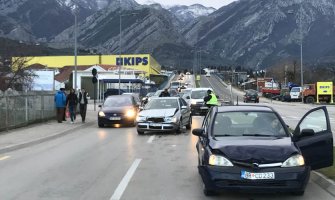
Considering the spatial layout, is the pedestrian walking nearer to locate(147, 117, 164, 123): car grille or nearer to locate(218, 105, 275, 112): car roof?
locate(147, 117, 164, 123): car grille

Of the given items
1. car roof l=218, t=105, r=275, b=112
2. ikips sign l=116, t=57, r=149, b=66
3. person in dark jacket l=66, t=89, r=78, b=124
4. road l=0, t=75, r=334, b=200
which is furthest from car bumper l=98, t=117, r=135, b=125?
ikips sign l=116, t=57, r=149, b=66

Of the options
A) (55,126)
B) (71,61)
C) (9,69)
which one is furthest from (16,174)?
(71,61)

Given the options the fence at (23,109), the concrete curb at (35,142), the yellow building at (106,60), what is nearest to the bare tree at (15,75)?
the fence at (23,109)

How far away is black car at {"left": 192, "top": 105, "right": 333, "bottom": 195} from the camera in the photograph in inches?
318

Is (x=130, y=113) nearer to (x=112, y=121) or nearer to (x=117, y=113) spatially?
(x=117, y=113)

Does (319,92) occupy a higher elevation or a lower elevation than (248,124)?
higher

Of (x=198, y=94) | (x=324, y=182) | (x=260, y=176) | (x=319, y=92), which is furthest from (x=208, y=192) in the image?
(x=319, y=92)

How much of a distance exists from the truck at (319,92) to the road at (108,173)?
160 ft

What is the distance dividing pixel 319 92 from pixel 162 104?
151ft

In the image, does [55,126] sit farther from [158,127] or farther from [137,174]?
[137,174]

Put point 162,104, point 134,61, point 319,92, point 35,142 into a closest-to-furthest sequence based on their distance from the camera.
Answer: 1. point 35,142
2. point 162,104
3. point 319,92
4. point 134,61

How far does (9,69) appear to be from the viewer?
61031 mm

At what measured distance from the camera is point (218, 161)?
27.3 feet

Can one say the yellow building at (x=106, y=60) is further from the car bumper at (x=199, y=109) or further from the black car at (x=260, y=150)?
the black car at (x=260, y=150)
